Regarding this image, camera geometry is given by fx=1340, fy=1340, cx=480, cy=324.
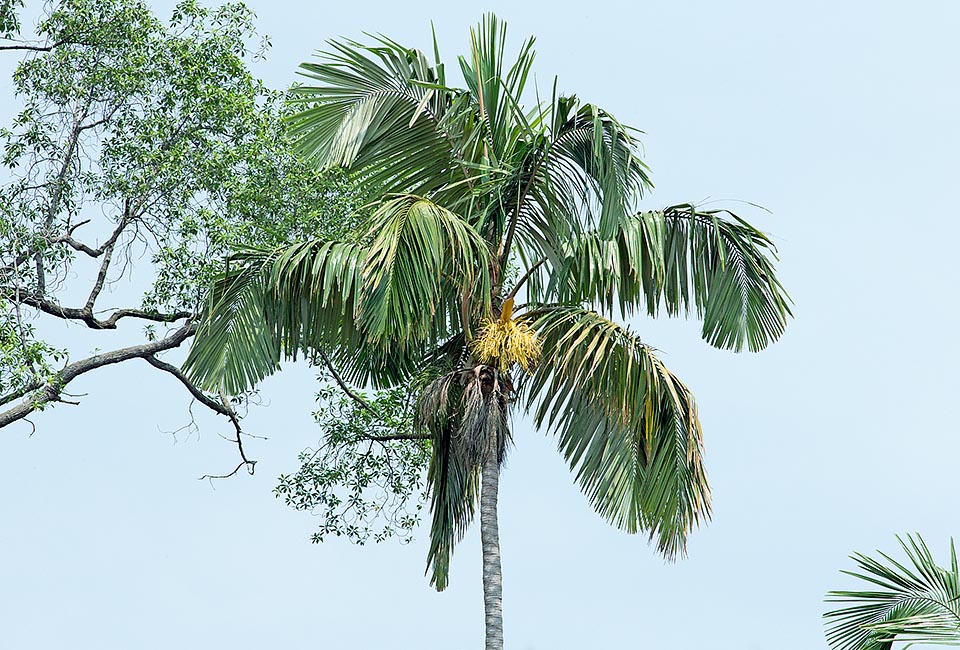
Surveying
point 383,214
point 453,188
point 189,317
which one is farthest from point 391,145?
point 189,317

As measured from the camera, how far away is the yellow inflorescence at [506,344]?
29.3 feet

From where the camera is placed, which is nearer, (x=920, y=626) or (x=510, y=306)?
(x=920, y=626)

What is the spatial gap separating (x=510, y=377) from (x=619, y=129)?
184 centimetres

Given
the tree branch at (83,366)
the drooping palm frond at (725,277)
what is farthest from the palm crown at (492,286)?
the tree branch at (83,366)

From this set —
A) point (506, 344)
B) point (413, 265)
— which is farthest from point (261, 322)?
point (506, 344)

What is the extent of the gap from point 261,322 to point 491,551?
225 cm

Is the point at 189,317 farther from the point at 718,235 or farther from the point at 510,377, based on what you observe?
the point at 718,235

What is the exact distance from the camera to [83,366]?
1298 cm

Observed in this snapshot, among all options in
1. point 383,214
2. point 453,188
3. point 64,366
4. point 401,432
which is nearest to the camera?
point 383,214

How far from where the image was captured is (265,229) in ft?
42.0

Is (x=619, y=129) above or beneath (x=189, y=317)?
beneath

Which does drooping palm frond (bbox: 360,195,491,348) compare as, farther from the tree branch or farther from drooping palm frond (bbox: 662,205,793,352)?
the tree branch

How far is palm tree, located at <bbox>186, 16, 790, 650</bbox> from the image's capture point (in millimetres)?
8773

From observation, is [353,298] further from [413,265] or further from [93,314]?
[93,314]
